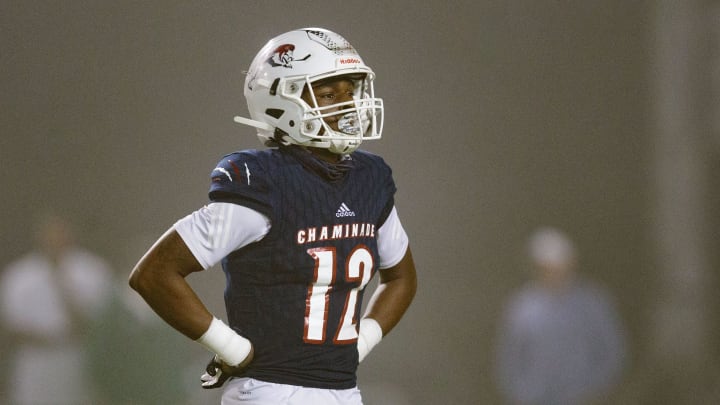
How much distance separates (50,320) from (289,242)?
8.45 ft

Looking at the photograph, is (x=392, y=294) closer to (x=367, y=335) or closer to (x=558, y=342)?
(x=367, y=335)

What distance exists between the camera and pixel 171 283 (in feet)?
6.30

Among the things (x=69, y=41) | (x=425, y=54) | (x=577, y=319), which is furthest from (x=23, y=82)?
(x=577, y=319)

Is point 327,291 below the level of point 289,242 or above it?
below

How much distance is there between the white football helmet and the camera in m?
2.05

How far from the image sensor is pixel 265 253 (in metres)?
1.97

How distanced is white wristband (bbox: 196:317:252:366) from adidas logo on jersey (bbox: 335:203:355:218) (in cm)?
31

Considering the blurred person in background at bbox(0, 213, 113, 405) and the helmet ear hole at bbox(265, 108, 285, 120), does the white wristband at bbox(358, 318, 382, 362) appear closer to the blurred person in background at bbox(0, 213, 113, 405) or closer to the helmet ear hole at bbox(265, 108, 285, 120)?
the helmet ear hole at bbox(265, 108, 285, 120)

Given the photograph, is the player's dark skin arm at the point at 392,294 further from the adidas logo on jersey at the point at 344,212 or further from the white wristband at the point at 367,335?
the adidas logo on jersey at the point at 344,212

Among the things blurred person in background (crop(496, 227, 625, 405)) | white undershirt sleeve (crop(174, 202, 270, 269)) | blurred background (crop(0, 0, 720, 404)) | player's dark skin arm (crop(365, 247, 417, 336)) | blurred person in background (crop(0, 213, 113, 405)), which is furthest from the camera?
blurred background (crop(0, 0, 720, 404))

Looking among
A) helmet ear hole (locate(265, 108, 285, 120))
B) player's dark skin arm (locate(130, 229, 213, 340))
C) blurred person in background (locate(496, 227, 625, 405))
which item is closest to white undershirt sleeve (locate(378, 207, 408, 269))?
helmet ear hole (locate(265, 108, 285, 120))

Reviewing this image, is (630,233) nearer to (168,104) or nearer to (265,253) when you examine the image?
(168,104)

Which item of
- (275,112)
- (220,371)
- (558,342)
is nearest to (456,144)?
(558,342)

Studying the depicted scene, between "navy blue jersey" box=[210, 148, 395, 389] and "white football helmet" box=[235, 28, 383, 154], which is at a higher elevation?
"white football helmet" box=[235, 28, 383, 154]
